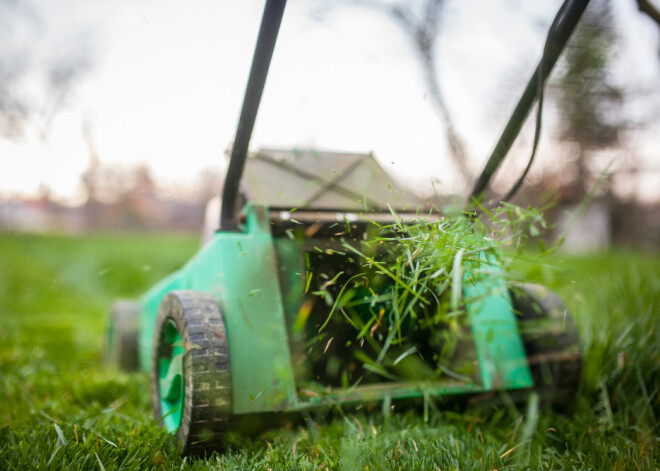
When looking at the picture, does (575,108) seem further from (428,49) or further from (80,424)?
(80,424)

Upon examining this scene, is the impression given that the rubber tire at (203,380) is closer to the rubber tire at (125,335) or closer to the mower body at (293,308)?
the mower body at (293,308)

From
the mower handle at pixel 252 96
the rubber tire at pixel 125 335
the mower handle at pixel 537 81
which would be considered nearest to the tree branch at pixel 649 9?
the mower handle at pixel 537 81

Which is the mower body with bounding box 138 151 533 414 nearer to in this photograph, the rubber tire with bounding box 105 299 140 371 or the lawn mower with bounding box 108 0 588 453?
the lawn mower with bounding box 108 0 588 453

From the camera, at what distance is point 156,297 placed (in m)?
2.30

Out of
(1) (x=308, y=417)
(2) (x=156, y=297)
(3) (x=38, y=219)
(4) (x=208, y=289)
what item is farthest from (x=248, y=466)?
(3) (x=38, y=219)

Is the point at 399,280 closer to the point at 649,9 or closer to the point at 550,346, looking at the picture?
the point at 550,346

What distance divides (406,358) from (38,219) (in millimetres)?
8321

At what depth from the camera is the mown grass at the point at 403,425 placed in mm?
1228

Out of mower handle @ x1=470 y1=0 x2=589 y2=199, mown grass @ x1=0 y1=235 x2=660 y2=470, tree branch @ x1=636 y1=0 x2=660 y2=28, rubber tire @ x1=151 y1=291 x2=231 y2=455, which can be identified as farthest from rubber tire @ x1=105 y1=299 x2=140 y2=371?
tree branch @ x1=636 y1=0 x2=660 y2=28

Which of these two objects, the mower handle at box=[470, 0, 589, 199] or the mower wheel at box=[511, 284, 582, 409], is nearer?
the mower handle at box=[470, 0, 589, 199]

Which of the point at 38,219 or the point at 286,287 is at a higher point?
the point at 286,287

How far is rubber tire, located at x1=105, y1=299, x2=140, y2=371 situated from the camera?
2.64 meters

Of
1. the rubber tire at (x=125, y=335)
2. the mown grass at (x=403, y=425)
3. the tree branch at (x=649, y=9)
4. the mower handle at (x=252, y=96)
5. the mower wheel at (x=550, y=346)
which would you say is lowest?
the rubber tire at (x=125, y=335)

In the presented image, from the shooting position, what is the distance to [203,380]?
126 centimetres
